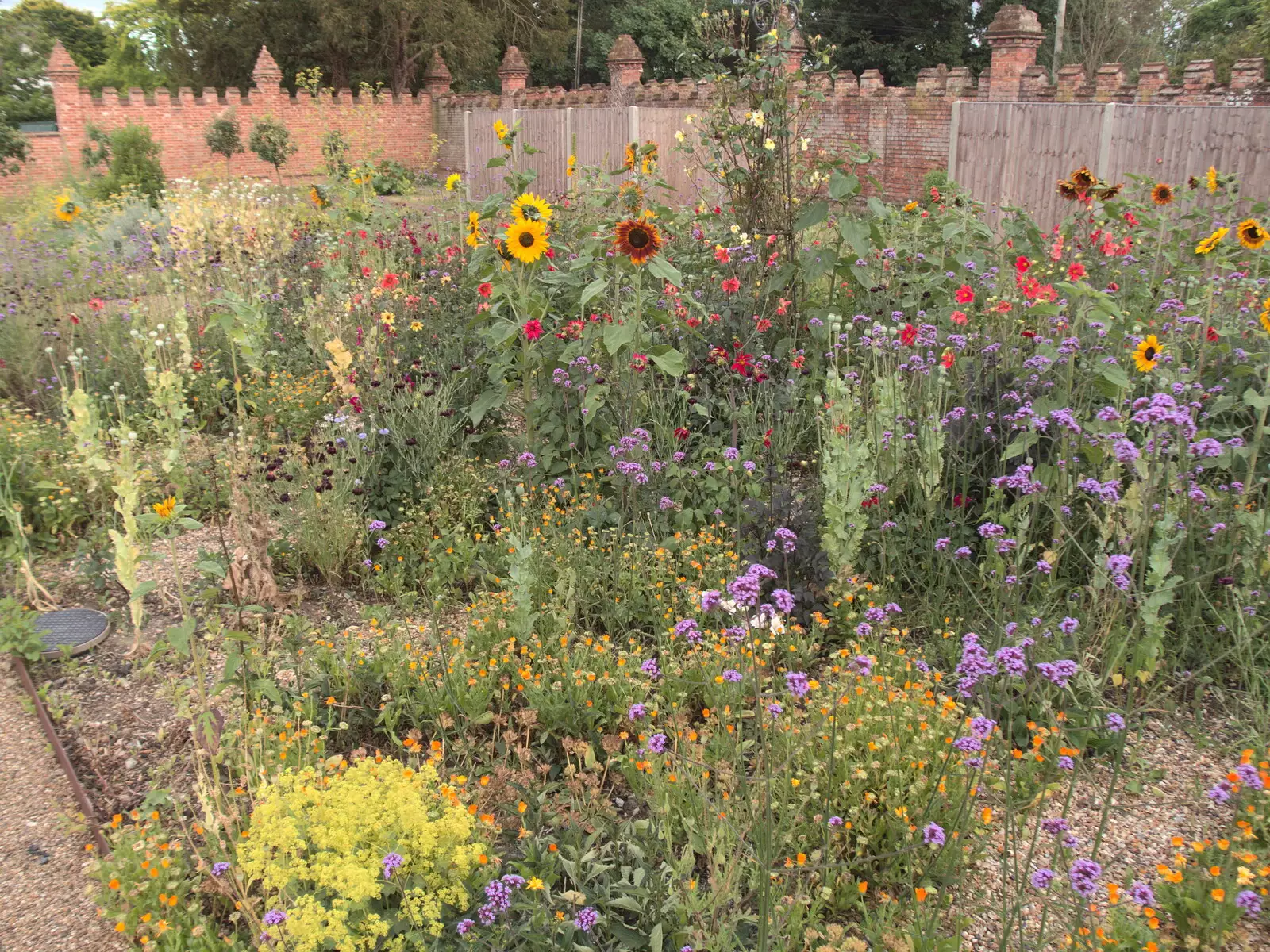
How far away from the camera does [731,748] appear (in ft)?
8.16

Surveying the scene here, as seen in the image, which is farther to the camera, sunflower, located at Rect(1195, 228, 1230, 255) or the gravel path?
sunflower, located at Rect(1195, 228, 1230, 255)

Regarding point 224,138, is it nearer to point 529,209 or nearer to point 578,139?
point 578,139

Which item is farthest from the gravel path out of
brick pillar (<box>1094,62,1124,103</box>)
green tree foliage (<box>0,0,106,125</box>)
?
green tree foliage (<box>0,0,106,125</box>)

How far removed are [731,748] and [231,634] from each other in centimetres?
145

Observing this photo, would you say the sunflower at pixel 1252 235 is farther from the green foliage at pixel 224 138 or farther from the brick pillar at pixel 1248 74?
the green foliage at pixel 224 138

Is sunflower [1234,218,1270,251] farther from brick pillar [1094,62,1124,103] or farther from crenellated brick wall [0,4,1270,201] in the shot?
brick pillar [1094,62,1124,103]

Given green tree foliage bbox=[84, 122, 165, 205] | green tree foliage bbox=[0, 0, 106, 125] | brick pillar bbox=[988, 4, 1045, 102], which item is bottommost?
green tree foliage bbox=[84, 122, 165, 205]

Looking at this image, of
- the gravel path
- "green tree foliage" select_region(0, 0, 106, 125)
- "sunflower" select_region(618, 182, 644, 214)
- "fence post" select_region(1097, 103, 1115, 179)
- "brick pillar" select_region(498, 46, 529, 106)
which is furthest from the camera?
"green tree foliage" select_region(0, 0, 106, 125)

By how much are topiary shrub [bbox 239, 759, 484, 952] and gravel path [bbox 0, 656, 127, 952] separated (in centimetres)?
55

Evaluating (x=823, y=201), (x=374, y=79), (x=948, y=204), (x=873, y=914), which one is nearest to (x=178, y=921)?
(x=873, y=914)

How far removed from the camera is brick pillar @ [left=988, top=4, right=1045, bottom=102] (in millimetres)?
15117

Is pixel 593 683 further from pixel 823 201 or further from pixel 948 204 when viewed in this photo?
pixel 948 204

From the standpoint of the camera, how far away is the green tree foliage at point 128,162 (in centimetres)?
1692

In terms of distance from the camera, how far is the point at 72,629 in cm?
354
